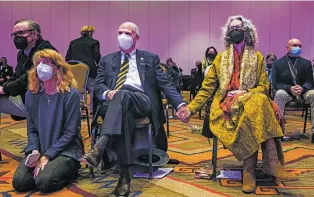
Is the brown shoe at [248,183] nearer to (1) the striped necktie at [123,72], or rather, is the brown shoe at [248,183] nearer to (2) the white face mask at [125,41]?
(1) the striped necktie at [123,72]

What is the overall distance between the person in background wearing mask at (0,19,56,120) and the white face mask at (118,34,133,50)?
0.75 metres

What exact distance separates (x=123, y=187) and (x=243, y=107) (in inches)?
38.1

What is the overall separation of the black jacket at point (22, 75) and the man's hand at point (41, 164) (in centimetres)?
87

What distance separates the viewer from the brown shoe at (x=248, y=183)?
8.96ft

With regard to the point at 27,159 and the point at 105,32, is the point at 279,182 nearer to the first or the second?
the point at 27,159

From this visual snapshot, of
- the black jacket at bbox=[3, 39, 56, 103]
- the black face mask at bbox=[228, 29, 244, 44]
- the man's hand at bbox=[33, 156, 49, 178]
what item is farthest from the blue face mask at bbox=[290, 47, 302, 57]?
the man's hand at bbox=[33, 156, 49, 178]

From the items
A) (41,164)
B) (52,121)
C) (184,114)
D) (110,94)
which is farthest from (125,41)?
(41,164)

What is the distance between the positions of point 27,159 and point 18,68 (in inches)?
45.1

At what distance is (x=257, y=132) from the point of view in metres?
2.79

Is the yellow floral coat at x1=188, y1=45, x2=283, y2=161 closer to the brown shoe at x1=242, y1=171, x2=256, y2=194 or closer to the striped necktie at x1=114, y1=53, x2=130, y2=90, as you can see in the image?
the brown shoe at x1=242, y1=171, x2=256, y2=194

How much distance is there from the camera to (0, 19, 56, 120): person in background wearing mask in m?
3.51

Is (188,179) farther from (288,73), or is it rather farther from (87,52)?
(87,52)

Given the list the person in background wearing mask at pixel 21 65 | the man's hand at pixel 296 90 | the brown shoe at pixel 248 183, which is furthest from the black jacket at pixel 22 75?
the man's hand at pixel 296 90

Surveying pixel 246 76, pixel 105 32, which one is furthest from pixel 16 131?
pixel 105 32
